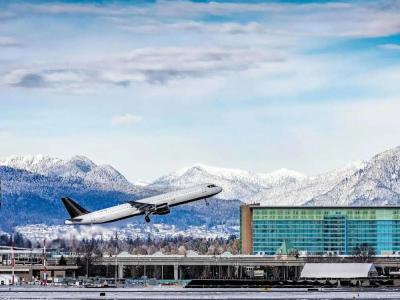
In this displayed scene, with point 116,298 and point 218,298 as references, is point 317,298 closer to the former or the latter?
point 218,298

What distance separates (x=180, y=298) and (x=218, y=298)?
20.8ft

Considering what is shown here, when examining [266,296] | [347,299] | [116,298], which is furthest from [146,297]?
[347,299]

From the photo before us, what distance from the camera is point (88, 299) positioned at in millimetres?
177125

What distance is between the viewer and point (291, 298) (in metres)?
174

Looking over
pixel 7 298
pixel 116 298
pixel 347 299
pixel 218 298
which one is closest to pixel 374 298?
pixel 347 299

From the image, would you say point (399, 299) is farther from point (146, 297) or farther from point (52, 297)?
point (52, 297)

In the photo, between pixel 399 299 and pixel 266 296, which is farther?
pixel 266 296

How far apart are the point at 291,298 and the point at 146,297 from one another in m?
21.1

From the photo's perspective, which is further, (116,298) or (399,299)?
(116,298)

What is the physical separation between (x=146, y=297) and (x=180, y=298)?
7.72 metres

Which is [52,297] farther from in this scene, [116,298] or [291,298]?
[291,298]

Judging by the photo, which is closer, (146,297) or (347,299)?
(347,299)

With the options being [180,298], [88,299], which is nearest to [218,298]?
[180,298]

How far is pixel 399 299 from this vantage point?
16850 cm
